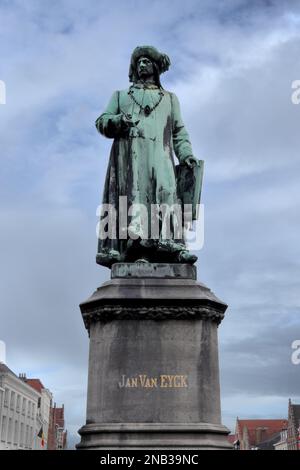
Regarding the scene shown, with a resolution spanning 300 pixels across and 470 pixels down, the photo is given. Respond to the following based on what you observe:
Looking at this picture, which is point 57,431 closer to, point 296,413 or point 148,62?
point 296,413

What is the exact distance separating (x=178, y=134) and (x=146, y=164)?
1295 millimetres

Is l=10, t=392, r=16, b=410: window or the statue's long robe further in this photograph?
l=10, t=392, r=16, b=410: window

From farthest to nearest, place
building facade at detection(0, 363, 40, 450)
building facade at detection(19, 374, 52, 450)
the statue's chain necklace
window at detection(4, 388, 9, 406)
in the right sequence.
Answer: building facade at detection(19, 374, 52, 450) → window at detection(4, 388, 9, 406) → building facade at detection(0, 363, 40, 450) → the statue's chain necklace

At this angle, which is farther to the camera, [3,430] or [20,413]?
[20,413]

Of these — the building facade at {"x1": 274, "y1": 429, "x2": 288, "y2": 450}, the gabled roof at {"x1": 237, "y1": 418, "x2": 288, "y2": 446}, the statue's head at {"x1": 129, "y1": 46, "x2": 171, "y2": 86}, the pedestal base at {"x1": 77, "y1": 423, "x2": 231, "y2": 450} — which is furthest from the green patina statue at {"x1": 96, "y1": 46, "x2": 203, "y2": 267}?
the gabled roof at {"x1": 237, "y1": 418, "x2": 288, "y2": 446}

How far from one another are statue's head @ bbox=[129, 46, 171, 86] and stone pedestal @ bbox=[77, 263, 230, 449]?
5.01 meters

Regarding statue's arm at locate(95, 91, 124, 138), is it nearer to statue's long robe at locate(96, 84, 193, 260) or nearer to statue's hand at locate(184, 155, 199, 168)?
statue's long robe at locate(96, 84, 193, 260)

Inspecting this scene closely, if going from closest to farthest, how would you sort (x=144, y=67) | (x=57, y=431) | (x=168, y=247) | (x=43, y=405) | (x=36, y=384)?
(x=168, y=247) → (x=144, y=67) → (x=43, y=405) → (x=36, y=384) → (x=57, y=431)

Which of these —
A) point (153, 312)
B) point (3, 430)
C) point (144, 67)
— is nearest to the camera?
point (153, 312)

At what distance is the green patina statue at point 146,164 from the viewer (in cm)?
1189

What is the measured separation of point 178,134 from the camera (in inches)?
530

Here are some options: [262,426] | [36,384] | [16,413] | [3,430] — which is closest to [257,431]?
[262,426]

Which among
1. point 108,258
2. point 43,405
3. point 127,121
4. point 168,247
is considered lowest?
point 108,258

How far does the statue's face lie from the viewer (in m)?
13.4
